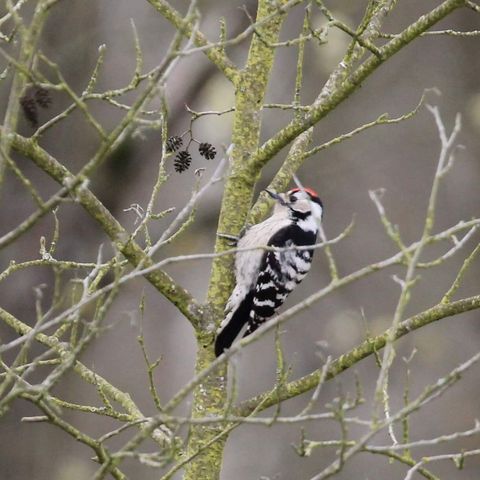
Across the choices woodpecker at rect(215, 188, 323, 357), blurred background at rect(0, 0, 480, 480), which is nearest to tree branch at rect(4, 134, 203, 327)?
woodpecker at rect(215, 188, 323, 357)

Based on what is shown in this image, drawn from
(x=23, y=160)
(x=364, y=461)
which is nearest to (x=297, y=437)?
(x=364, y=461)

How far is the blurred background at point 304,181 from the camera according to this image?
31.7ft

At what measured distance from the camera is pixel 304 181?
9578mm

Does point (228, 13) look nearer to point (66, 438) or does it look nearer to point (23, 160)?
point (23, 160)

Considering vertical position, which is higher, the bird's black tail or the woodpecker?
the woodpecker

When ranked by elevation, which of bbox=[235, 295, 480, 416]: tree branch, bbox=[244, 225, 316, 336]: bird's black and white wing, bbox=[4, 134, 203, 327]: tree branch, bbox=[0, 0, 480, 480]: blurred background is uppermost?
bbox=[0, 0, 480, 480]: blurred background

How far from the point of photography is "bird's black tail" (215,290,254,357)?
4.43 meters

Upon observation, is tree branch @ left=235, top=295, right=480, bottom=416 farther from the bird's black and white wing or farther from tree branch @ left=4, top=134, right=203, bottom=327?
the bird's black and white wing

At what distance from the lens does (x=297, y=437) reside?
9.62 m

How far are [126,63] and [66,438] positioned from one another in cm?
375

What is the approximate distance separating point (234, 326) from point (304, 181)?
4483mm

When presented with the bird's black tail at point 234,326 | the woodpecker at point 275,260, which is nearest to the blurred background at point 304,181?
the woodpecker at point 275,260

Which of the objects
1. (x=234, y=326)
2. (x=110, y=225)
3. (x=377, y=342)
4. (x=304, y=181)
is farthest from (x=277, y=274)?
(x=304, y=181)

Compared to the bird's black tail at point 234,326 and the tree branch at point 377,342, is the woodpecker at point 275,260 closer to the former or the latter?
the bird's black tail at point 234,326
